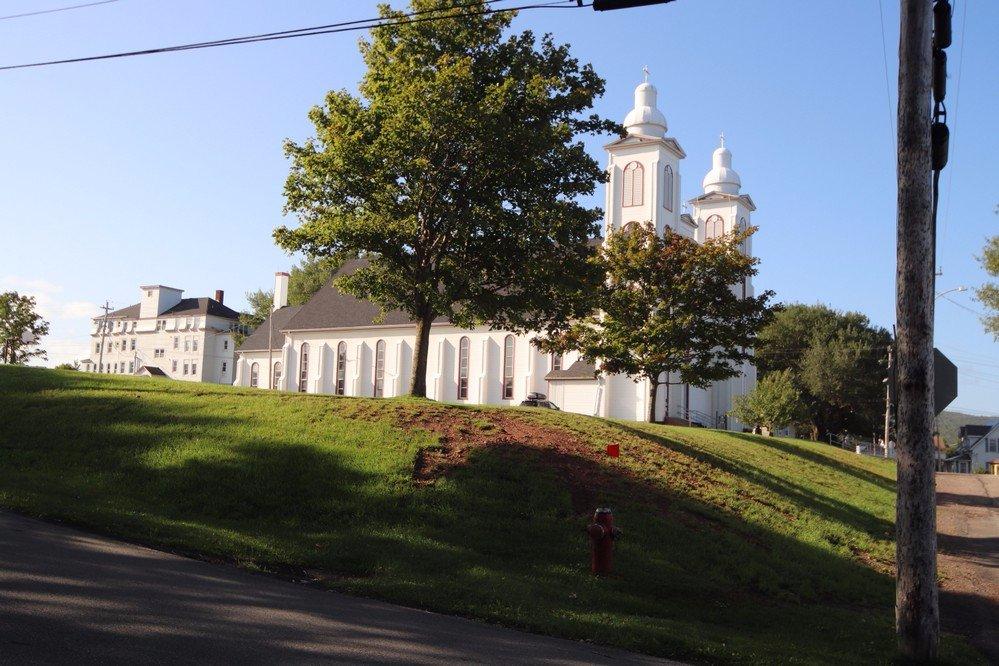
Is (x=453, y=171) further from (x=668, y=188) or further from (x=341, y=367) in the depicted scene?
(x=341, y=367)

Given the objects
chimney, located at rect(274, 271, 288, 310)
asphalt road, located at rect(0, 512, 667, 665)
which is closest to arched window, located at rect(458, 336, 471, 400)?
chimney, located at rect(274, 271, 288, 310)

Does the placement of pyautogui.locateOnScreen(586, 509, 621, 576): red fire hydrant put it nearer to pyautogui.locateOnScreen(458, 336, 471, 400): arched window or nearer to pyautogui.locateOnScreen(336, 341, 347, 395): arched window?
pyautogui.locateOnScreen(458, 336, 471, 400): arched window

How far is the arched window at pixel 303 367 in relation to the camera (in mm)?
68625

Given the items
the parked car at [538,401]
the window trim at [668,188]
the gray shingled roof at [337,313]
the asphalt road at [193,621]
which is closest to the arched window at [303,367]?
the gray shingled roof at [337,313]

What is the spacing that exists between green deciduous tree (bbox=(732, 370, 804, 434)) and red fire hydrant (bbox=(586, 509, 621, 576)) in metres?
41.4

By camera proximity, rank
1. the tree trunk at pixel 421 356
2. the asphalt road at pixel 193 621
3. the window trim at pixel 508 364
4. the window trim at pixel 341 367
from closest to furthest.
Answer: the asphalt road at pixel 193 621 < the tree trunk at pixel 421 356 < the window trim at pixel 508 364 < the window trim at pixel 341 367

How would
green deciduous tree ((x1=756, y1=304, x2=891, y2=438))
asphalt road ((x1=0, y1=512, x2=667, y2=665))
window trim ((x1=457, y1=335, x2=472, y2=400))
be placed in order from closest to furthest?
asphalt road ((x1=0, y1=512, x2=667, y2=665)), window trim ((x1=457, y1=335, x2=472, y2=400)), green deciduous tree ((x1=756, y1=304, x2=891, y2=438))

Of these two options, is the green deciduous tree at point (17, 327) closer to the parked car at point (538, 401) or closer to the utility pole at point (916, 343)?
the parked car at point (538, 401)

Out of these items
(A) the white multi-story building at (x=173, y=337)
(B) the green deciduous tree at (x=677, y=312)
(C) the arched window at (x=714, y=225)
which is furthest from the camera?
(A) the white multi-story building at (x=173, y=337)

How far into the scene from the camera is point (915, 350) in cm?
1009

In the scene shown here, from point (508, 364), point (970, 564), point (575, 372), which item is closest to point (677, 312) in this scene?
point (970, 564)

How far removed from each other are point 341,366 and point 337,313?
14.5ft

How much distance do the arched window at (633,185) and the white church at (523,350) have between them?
0.07m

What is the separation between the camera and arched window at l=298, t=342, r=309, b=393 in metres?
68.6
